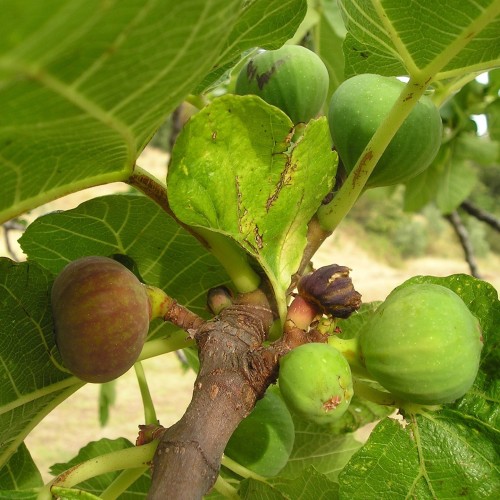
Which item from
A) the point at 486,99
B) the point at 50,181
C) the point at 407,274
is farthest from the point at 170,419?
the point at 407,274

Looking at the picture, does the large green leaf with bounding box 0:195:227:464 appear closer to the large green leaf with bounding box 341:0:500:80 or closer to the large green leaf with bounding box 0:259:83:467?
the large green leaf with bounding box 0:259:83:467

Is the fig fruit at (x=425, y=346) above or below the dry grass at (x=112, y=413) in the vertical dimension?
above

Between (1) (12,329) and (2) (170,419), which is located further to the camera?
(2) (170,419)

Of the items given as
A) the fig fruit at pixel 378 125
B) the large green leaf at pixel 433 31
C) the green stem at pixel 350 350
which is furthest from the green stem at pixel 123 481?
the large green leaf at pixel 433 31

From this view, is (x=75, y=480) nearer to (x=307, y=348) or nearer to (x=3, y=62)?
(x=307, y=348)

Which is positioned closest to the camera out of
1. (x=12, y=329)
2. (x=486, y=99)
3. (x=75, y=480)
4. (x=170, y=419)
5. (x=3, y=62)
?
(x=3, y=62)

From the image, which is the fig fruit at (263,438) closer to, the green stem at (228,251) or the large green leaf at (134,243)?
the large green leaf at (134,243)

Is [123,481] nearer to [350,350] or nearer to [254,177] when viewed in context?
[350,350]
